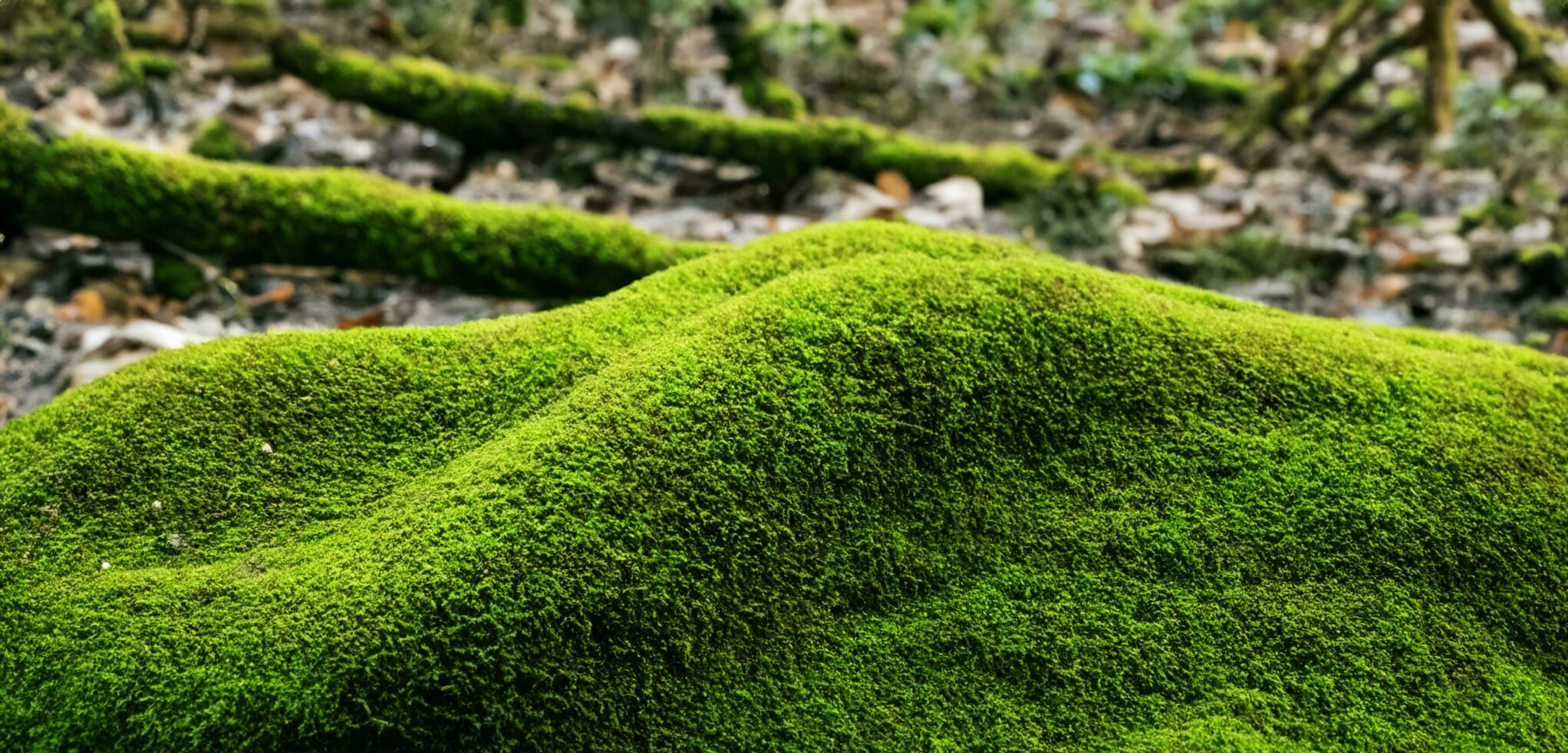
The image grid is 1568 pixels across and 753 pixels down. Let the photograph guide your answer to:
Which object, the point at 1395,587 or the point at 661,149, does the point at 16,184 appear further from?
the point at 1395,587

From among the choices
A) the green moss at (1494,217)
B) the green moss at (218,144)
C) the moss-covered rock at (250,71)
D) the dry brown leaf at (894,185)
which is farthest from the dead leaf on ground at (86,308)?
the green moss at (1494,217)

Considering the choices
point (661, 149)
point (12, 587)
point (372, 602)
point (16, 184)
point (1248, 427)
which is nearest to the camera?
point (372, 602)

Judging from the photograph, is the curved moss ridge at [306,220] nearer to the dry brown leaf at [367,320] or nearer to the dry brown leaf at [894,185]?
the dry brown leaf at [367,320]

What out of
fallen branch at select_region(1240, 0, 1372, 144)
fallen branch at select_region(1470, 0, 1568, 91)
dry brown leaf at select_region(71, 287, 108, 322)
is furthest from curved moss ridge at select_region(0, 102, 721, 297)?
fallen branch at select_region(1470, 0, 1568, 91)

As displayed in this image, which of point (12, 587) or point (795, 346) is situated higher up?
point (795, 346)

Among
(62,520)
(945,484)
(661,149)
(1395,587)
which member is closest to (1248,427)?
(1395,587)

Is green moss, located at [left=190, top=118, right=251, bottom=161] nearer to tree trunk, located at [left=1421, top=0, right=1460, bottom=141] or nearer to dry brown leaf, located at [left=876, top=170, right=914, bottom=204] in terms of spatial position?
dry brown leaf, located at [left=876, top=170, right=914, bottom=204]
